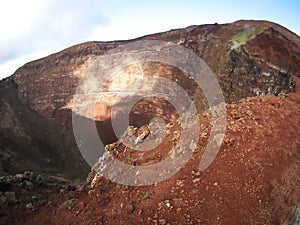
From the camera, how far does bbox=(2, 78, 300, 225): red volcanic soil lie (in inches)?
310

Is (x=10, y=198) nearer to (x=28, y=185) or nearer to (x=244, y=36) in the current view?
(x=28, y=185)

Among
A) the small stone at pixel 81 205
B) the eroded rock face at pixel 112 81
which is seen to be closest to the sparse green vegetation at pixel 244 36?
the eroded rock face at pixel 112 81

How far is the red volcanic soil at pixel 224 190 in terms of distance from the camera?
310 inches

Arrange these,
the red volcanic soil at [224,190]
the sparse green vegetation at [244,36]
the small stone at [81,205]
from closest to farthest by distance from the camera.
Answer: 1. the red volcanic soil at [224,190]
2. the small stone at [81,205]
3. the sparse green vegetation at [244,36]

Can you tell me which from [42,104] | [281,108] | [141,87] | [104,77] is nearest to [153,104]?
[141,87]

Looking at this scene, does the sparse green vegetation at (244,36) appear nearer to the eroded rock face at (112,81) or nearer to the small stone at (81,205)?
the eroded rock face at (112,81)

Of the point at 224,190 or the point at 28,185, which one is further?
the point at 28,185

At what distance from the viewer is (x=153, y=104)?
35219mm

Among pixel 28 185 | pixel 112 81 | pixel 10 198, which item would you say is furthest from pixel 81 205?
pixel 112 81

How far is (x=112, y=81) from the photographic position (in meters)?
38.8

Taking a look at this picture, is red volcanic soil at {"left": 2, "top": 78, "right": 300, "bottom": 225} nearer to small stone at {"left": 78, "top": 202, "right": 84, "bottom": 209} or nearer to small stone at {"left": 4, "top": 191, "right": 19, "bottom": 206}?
small stone at {"left": 78, "top": 202, "right": 84, "bottom": 209}

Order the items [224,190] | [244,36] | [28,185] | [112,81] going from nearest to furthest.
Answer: [224,190]
[28,185]
[244,36]
[112,81]

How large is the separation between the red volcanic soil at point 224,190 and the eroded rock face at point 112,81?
12084mm

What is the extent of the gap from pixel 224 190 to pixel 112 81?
31.5 meters
